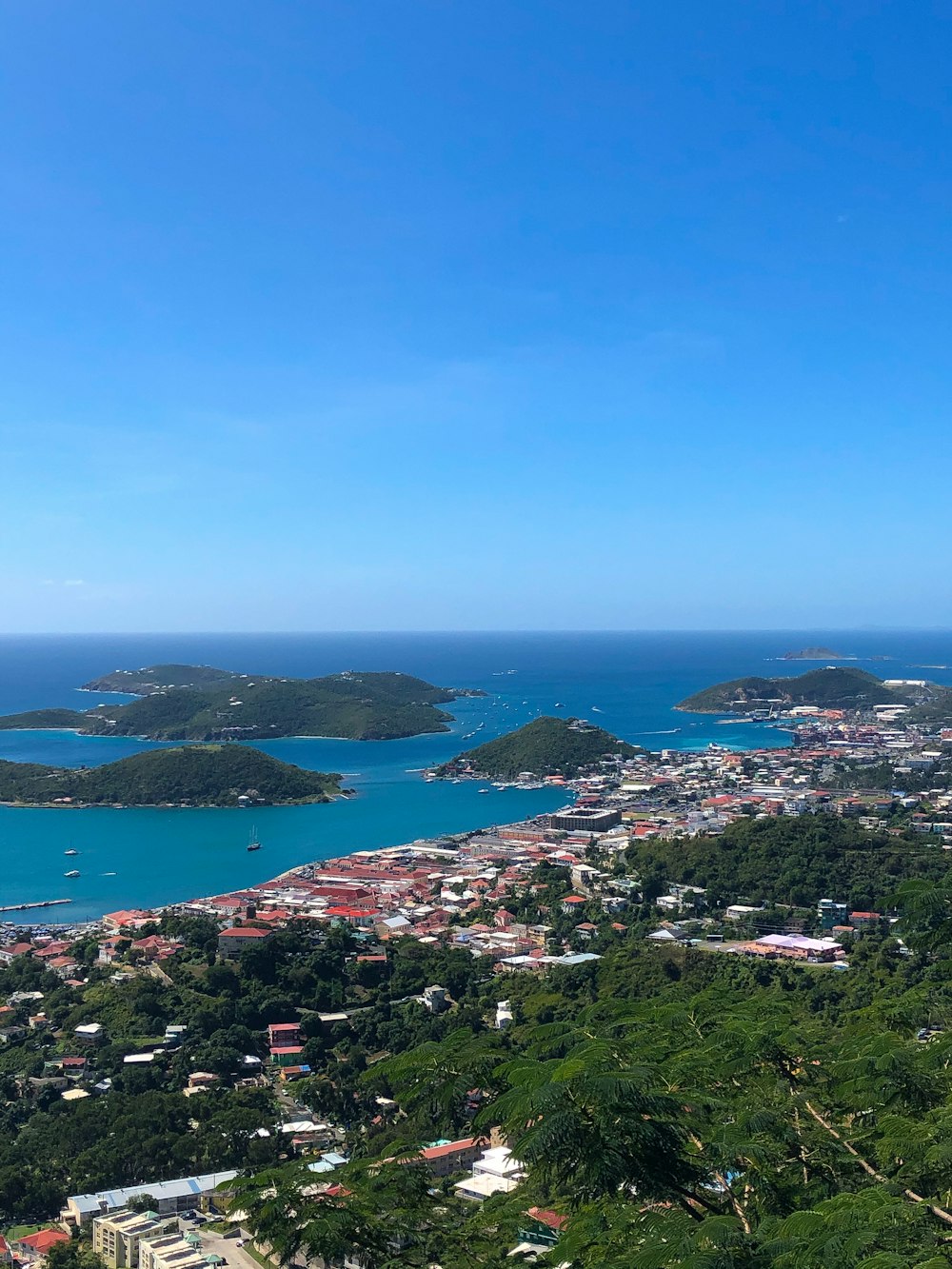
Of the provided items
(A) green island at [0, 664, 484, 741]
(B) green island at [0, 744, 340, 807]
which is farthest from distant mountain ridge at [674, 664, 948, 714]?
(B) green island at [0, 744, 340, 807]

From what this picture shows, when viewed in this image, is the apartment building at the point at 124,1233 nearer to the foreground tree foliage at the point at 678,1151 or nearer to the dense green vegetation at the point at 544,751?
the foreground tree foliage at the point at 678,1151

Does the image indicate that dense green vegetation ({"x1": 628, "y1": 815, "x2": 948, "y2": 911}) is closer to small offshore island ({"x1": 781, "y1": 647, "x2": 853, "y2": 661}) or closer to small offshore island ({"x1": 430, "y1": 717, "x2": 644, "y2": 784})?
small offshore island ({"x1": 430, "y1": 717, "x2": 644, "y2": 784})

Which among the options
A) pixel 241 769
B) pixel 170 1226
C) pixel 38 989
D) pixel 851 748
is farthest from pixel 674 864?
pixel 851 748

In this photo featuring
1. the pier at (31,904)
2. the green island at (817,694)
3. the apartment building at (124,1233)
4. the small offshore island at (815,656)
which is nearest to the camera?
the apartment building at (124,1233)

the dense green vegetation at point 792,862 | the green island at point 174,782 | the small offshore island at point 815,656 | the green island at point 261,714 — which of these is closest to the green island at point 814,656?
the small offshore island at point 815,656

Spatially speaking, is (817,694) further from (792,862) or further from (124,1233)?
(124,1233)

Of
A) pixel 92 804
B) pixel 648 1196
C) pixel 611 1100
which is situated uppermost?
pixel 611 1100

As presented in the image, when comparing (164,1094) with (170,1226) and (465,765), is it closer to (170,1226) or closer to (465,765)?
(170,1226)
